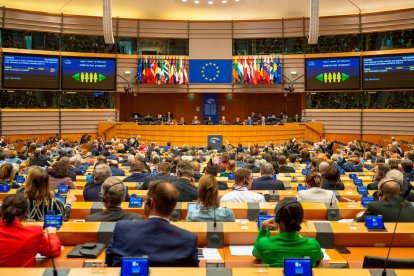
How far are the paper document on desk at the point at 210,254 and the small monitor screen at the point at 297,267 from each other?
1.01 meters

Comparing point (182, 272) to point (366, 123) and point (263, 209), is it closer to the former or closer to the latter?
point (263, 209)

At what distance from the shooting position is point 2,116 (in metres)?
22.8

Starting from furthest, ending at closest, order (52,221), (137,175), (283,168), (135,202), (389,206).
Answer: (283,168)
(137,175)
(135,202)
(389,206)
(52,221)

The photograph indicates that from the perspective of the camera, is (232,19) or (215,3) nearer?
(215,3)

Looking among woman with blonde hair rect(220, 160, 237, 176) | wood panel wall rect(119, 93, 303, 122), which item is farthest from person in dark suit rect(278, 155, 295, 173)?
wood panel wall rect(119, 93, 303, 122)

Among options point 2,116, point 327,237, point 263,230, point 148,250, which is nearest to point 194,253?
point 148,250

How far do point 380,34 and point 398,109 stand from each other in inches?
163

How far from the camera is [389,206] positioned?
15.3 feet

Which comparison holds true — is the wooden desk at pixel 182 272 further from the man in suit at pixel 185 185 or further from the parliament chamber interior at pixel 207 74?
the parliament chamber interior at pixel 207 74

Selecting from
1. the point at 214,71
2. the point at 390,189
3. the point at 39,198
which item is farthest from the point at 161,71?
the point at 390,189

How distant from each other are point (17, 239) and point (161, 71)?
74.6ft

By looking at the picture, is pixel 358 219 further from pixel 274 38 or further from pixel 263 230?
pixel 274 38

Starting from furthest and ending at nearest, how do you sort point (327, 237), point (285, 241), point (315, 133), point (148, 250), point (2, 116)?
point (315, 133), point (2, 116), point (327, 237), point (285, 241), point (148, 250)

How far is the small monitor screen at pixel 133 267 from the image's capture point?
2.80 metres
